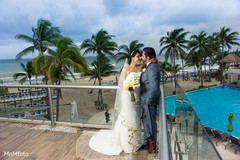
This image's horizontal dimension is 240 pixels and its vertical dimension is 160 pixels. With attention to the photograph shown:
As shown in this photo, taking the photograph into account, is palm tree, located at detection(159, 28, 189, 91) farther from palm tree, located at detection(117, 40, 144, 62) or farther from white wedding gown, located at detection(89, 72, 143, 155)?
white wedding gown, located at detection(89, 72, 143, 155)

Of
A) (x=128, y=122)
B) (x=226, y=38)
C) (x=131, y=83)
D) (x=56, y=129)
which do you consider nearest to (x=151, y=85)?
(x=131, y=83)

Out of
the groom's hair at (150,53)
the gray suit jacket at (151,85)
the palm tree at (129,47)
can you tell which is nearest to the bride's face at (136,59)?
the groom's hair at (150,53)

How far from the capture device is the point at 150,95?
2295mm

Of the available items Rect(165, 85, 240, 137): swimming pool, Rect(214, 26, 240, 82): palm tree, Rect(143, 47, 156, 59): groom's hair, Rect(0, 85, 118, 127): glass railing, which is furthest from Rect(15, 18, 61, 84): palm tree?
Rect(214, 26, 240, 82): palm tree

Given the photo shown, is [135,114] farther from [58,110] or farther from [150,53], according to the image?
[58,110]

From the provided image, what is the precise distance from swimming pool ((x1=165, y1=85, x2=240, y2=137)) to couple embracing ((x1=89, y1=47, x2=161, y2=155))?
15.1 meters

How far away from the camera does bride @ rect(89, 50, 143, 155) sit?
2.68 metres

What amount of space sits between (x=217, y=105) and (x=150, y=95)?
22001mm

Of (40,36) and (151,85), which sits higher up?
(40,36)

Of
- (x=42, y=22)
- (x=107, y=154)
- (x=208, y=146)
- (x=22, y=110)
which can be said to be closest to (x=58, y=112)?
(x=22, y=110)

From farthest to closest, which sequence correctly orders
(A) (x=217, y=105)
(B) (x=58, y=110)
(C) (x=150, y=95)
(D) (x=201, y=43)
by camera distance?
(D) (x=201, y=43)
(A) (x=217, y=105)
(B) (x=58, y=110)
(C) (x=150, y=95)

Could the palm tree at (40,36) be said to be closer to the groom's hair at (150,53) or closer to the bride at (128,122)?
the bride at (128,122)

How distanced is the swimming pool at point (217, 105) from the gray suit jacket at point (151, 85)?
1538 cm

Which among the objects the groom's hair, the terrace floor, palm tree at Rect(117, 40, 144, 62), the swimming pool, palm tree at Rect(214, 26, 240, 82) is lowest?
the swimming pool
